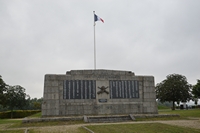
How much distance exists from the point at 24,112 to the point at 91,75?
71.3 feet

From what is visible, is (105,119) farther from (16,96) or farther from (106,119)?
(16,96)

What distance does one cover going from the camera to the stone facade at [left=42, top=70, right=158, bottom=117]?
17.6 m

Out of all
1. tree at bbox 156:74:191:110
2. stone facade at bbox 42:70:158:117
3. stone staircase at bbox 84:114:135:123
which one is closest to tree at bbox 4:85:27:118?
stone facade at bbox 42:70:158:117

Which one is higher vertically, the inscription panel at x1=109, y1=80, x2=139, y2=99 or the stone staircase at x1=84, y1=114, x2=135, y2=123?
the inscription panel at x1=109, y1=80, x2=139, y2=99

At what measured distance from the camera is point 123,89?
19.3m

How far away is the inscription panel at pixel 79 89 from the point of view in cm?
1794

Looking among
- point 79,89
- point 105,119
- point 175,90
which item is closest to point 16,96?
point 79,89

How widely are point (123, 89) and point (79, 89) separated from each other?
14.4 feet

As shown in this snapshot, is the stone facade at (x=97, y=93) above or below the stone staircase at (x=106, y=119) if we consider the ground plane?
above

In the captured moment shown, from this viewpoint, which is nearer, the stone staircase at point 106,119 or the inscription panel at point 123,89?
the stone staircase at point 106,119

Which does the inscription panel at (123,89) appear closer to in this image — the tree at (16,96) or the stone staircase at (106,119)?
the stone staircase at (106,119)

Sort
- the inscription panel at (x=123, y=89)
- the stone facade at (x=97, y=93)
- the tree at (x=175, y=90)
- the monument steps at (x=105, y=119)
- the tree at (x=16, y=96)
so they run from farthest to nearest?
the tree at (x=175, y=90) → the tree at (x=16, y=96) → the inscription panel at (x=123, y=89) → the stone facade at (x=97, y=93) → the monument steps at (x=105, y=119)

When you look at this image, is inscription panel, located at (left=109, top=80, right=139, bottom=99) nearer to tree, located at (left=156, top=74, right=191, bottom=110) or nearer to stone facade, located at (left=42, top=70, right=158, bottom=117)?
stone facade, located at (left=42, top=70, right=158, bottom=117)

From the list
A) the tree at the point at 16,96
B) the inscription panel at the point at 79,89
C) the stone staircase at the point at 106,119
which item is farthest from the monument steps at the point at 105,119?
the tree at the point at 16,96
